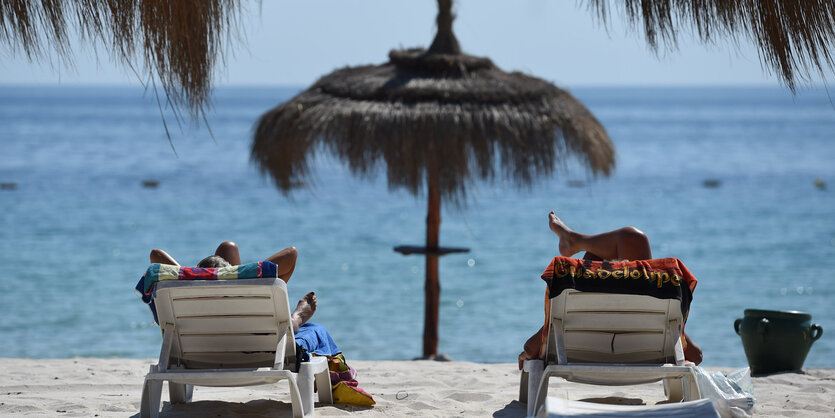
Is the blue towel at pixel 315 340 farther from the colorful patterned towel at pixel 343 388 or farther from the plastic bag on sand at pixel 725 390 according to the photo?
the plastic bag on sand at pixel 725 390

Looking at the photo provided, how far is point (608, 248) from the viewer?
11.9ft

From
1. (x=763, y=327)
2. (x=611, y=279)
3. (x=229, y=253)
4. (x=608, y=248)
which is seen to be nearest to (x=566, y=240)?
(x=608, y=248)

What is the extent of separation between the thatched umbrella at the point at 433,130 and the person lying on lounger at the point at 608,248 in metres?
2.12

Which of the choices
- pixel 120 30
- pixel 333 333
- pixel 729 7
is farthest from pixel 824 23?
pixel 333 333

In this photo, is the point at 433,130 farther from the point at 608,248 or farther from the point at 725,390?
the point at 725,390

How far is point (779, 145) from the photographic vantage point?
43.3 m

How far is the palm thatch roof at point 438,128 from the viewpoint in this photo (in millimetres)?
5742

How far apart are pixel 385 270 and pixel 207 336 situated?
1036 centimetres

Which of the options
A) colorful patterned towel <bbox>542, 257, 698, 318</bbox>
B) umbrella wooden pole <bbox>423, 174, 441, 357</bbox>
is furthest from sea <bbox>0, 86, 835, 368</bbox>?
colorful patterned towel <bbox>542, 257, 698, 318</bbox>

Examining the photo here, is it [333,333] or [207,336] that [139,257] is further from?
[207,336]

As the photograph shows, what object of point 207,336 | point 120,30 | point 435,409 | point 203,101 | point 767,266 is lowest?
point 767,266

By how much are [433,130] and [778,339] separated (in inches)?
96.5

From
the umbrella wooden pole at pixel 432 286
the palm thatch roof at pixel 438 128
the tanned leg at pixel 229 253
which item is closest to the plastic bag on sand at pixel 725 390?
the tanned leg at pixel 229 253

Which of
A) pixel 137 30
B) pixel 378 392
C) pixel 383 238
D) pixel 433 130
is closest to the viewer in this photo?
pixel 137 30
